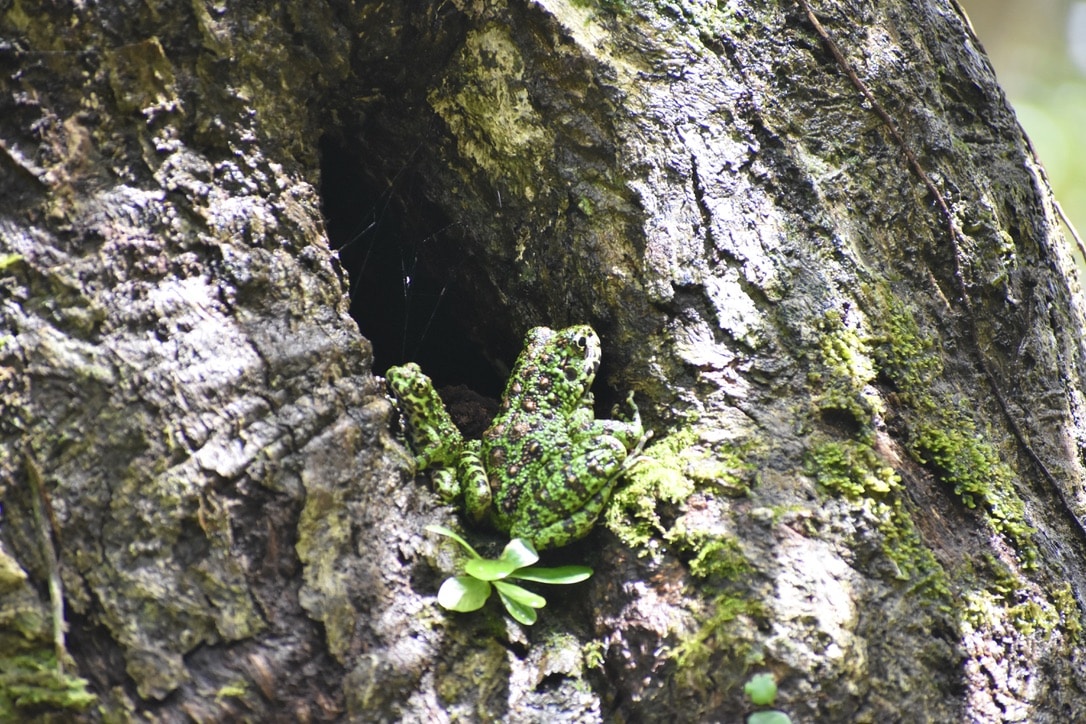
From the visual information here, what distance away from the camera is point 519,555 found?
2.73 m

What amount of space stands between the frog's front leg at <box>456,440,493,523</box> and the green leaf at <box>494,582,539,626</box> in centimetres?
50

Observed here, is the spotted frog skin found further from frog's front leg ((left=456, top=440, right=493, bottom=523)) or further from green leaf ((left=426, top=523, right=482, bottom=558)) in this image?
green leaf ((left=426, top=523, right=482, bottom=558))

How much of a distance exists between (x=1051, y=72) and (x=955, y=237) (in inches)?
378

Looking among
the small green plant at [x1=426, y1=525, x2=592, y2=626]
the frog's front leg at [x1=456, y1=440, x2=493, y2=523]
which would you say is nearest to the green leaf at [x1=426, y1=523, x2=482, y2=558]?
the small green plant at [x1=426, y1=525, x2=592, y2=626]

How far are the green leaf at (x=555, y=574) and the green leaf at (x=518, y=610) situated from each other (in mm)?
93

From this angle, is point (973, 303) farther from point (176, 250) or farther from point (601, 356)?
point (176, 250)

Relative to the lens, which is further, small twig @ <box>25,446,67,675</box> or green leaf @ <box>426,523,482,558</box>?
green leaf @ <box>426,523,482,558</box>

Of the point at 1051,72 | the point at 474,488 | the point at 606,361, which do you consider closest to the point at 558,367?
the point at 606,361

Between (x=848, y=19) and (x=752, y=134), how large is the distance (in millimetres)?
782

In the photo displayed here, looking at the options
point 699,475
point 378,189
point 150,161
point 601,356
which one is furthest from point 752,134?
point 150,161

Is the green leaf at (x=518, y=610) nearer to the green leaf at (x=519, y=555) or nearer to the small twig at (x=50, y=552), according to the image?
A: the green leaf at (x=519, y=555)

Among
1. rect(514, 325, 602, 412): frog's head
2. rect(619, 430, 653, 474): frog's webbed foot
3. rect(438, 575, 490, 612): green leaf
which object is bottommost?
rect(438, 575, 490, 612): green leaf

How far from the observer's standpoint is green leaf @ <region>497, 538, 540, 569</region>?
271 cm

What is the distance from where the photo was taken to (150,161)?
2691 millimetres
